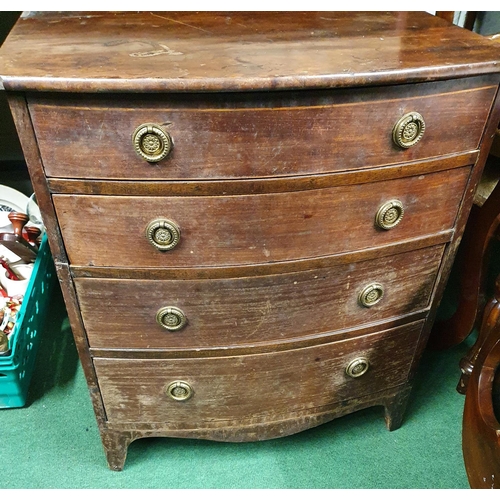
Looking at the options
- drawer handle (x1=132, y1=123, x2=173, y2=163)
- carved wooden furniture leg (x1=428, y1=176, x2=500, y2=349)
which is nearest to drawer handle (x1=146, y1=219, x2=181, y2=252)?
drawer handle (x1=132, y1=123, x2=173, y2=163)

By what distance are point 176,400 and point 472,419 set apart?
0.61m

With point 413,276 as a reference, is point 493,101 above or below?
above

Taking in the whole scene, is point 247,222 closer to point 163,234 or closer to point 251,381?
point 163,234

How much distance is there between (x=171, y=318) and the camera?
3.28 feet

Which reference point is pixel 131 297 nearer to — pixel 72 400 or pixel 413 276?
pixel 413 276

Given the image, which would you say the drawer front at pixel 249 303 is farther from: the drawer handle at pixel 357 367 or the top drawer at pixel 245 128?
the top drawer at pixel 245 128

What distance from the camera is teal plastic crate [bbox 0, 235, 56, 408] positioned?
138cm

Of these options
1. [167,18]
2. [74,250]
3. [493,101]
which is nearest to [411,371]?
[493,101]

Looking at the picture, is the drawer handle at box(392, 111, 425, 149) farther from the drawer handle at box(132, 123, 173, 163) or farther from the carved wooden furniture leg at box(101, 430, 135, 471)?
the carved wooden furniture leg at box(101, 430, 135, 471)

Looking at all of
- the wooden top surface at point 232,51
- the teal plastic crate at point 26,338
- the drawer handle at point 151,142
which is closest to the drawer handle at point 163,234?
the drawer handle at point 151,142

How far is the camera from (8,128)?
175 cm

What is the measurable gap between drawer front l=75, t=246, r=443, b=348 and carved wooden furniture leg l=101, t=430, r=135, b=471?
301mm

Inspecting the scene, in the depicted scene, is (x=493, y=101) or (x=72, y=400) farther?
(x=72, y=400)

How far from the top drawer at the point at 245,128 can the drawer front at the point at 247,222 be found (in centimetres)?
5
